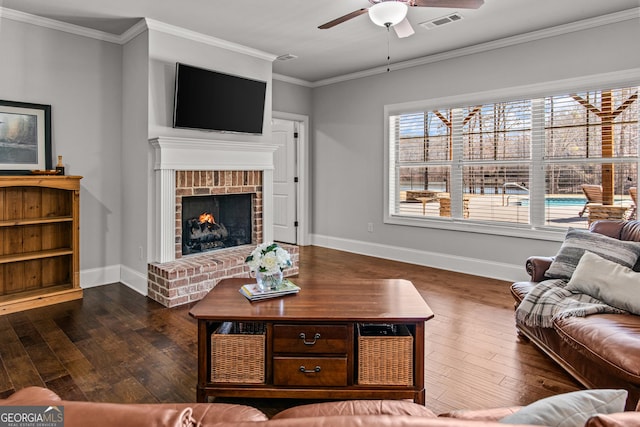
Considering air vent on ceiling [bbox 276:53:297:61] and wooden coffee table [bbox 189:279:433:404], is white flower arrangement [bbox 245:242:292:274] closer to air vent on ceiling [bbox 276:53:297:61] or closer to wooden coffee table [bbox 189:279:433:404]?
wooden coffee table [bbox 189:279:433:404]

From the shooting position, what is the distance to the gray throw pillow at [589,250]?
268 centimetres

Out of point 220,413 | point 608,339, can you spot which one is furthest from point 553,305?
point 220,413

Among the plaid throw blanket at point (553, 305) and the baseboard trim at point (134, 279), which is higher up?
the plaid throw blanket at point (553, 305)

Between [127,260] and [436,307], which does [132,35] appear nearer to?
[127,260]

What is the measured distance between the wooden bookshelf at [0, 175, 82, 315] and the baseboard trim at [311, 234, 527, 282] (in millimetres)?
3623

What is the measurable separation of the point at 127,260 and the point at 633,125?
5.24 metres

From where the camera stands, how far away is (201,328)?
2.07 m

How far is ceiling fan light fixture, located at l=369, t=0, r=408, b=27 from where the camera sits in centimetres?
267

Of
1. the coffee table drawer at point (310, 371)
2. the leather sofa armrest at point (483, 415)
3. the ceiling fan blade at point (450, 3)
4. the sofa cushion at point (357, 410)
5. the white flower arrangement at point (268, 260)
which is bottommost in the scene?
the coffee table drawer at point (310, 371)

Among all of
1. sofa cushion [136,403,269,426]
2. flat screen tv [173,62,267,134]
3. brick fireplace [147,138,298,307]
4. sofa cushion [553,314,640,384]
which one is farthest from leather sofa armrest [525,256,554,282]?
flat screen tv [173,62,267,134]

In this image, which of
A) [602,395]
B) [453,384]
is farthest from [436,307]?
[602,395]

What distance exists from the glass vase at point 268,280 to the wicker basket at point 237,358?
348 millimetres

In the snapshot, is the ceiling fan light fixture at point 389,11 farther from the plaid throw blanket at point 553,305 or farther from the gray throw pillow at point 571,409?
the gray throw pillow at point 571,409

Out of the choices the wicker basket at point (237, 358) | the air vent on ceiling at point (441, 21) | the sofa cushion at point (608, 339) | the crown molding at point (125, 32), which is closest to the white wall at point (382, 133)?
the air vent on ceiling at point (441, 21)
